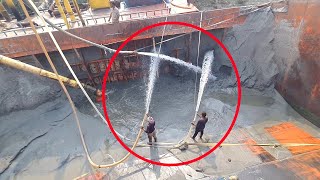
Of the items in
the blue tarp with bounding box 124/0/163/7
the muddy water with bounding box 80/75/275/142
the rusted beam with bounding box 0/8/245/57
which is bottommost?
the muddy water with bounding box 80/75/275/142

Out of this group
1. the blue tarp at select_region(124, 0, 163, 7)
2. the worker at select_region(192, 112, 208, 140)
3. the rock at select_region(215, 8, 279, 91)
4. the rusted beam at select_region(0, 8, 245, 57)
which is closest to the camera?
the worker at select_region(192, 112, 208, 140)

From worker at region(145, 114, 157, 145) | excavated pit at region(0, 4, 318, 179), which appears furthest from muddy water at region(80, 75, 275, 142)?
worker at region(145, 114, 157, 145)

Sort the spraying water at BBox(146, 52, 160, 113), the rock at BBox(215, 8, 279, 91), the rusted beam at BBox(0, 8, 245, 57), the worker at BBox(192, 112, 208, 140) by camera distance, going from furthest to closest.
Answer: the spraying water at BBox(146, 52, 160, 113) < the rock at BBox(215, 8, 279, 91) < the rusted beam at BBox(0, 8, 245, 57) < the worker at BBox(192, 112, 208, 140)

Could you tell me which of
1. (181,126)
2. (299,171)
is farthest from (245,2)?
(299,171)

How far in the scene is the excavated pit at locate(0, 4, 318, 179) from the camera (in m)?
7.50

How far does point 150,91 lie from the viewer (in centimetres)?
1091

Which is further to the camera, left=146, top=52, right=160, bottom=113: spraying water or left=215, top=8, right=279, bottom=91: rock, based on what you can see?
left=146, top=52, right=160, bottom=113: spraying water

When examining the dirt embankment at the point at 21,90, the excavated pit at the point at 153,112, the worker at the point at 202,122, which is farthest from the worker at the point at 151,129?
the dirt embankment at the point at 21,90

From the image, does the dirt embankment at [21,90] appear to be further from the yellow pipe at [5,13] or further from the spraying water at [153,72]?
the spraying water at [153,72]

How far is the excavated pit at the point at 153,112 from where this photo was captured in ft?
24.6

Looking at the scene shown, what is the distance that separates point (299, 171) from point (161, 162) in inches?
155

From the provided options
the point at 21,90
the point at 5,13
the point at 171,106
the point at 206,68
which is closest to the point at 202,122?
the point at 171,106

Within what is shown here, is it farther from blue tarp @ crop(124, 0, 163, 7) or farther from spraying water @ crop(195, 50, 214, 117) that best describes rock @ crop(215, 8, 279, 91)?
blue tarp @ crop(124, 0, 163, 7)

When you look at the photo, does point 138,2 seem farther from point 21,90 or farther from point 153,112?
point 21,90
